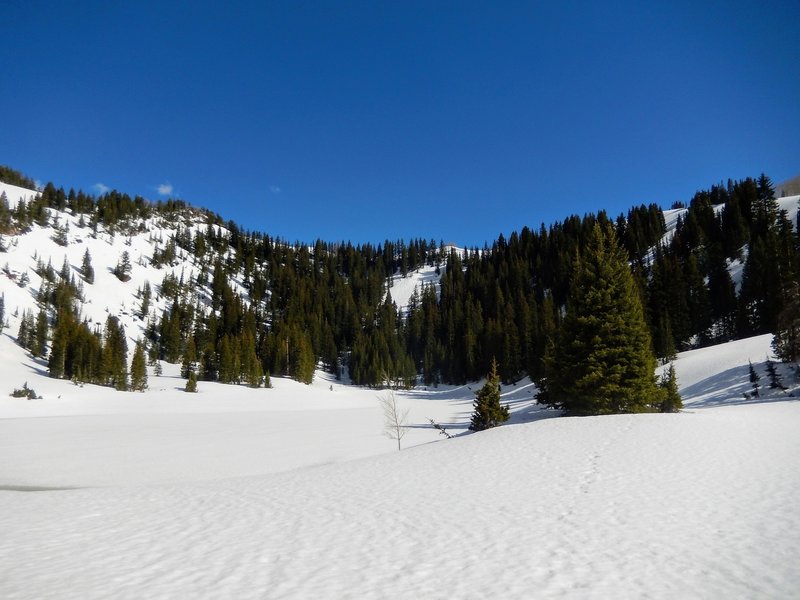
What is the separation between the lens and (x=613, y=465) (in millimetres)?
11320

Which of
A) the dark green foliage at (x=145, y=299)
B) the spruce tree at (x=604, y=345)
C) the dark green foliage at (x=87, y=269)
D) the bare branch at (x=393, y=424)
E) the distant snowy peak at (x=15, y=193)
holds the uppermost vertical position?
the distant snowy peak at (x=15, y=193)

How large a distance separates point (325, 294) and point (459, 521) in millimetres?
123990

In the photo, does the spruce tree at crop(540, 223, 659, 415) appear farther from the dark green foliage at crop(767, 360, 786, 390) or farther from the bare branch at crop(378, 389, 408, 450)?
the bare branch at crop(378, 389, 408, 450)

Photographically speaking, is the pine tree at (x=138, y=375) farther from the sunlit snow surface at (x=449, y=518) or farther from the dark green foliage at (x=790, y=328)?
the dark green foliage at (x=790, y=328)

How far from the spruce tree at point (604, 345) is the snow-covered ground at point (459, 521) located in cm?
287

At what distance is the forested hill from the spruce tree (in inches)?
493

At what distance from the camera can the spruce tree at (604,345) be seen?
2114cm

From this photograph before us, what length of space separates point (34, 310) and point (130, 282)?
2866cm

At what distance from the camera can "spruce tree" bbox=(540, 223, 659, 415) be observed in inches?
832

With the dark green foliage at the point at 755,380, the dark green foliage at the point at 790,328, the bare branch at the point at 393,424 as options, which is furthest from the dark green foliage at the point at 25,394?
the dark green foliage at the point at 790,328

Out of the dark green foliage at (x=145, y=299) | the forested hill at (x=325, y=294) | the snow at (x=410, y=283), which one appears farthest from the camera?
the snow at (x=410, y=283)

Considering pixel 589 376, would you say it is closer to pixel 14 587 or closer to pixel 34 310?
pixel 14 587

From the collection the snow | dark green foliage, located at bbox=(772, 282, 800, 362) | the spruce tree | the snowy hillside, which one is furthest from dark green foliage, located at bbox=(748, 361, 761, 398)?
the snow

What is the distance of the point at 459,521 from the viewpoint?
774 cm
